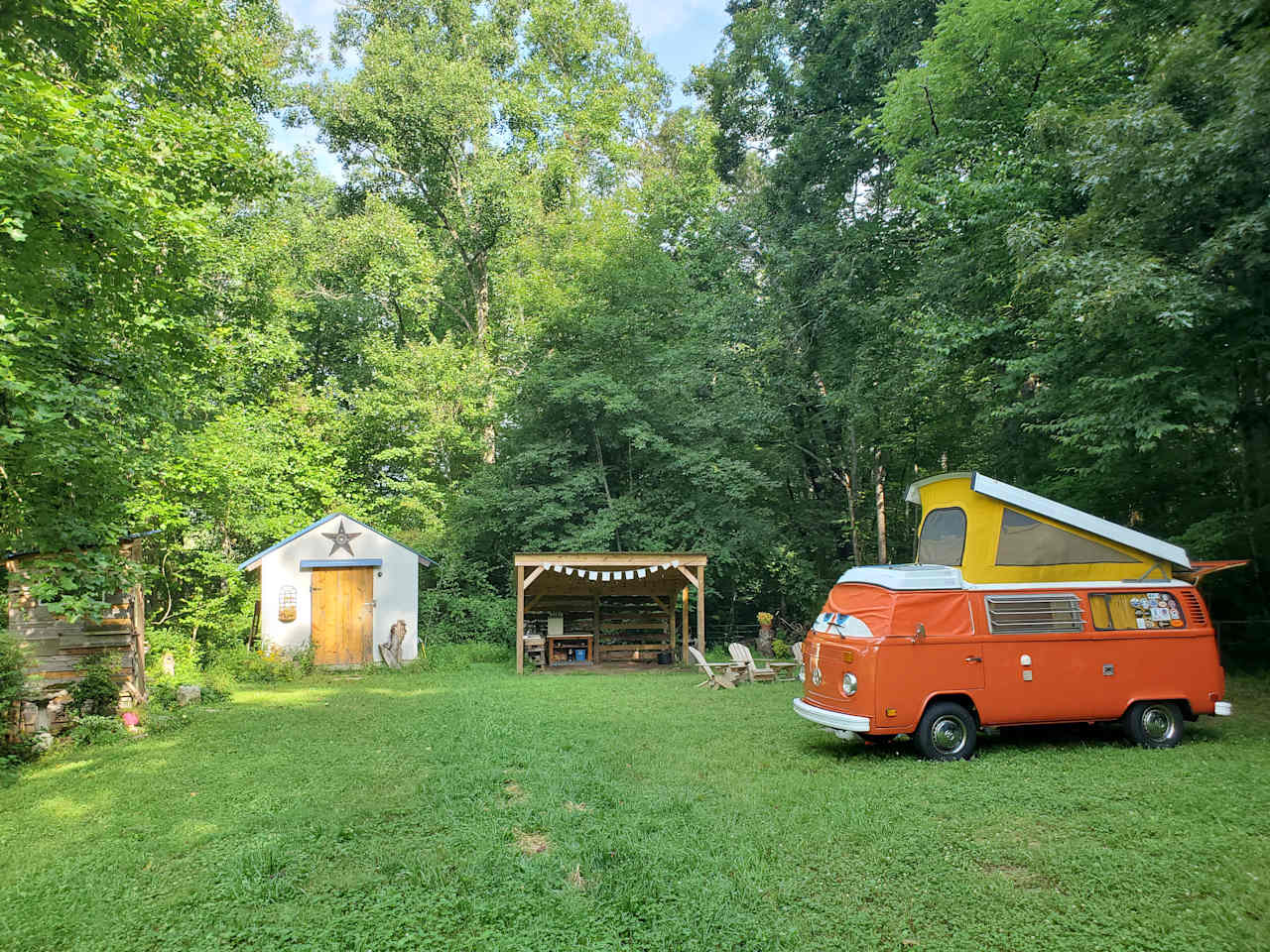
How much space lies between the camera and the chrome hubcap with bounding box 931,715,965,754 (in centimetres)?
723

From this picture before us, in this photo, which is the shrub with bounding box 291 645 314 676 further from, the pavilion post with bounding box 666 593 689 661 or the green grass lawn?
the pavilion post with bounding box 666 593 689 661

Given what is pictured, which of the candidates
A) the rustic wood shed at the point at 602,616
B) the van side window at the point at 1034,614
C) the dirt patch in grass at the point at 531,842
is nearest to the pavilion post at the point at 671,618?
the rustic wood shed at the point at 602,616

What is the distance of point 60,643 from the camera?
951cm

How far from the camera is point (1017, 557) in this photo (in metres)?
7.61

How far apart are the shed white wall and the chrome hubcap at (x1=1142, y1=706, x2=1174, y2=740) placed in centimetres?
1368

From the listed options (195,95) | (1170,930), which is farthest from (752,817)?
(195,95)

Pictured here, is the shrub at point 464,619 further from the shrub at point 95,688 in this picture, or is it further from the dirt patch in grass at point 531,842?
the dirt patch in grass at point 531,842

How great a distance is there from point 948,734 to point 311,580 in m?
13.4

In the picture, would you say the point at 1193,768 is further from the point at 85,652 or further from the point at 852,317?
the point at 852,317

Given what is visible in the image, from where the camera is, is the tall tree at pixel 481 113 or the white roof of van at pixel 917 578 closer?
the white roof of van at pixel 917 578

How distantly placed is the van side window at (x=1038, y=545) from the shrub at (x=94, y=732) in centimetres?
1094

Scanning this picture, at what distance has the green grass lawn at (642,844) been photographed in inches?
154

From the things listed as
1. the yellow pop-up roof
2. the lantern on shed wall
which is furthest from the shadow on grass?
the lantern on shed wall

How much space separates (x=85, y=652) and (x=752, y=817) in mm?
9391
